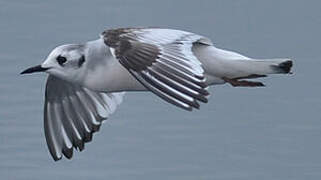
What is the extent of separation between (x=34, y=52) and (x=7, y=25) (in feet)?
3.38

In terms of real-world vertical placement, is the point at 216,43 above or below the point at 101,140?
above

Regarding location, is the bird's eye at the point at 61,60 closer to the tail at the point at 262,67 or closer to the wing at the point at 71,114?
the wing at the point at 71,114

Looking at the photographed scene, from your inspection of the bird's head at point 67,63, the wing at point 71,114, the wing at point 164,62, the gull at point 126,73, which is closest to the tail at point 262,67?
the gull at point 126,73

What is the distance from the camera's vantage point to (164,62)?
30.0 ft

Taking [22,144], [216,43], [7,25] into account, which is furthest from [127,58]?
[7,25]

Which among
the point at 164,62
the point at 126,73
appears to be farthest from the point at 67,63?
the point at 164,62

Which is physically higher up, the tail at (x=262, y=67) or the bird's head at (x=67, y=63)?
the tail at (x=262, y=67)

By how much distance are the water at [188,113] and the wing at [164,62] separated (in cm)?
164

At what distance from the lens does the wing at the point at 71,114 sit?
10930mm

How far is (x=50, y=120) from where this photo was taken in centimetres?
1102

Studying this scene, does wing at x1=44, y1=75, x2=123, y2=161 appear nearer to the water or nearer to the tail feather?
the water

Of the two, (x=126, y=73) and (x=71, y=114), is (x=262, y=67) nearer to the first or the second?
(x=126, y=73)

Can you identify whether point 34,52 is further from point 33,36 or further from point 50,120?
point 50,120

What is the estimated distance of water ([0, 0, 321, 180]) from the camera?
11.3 m
